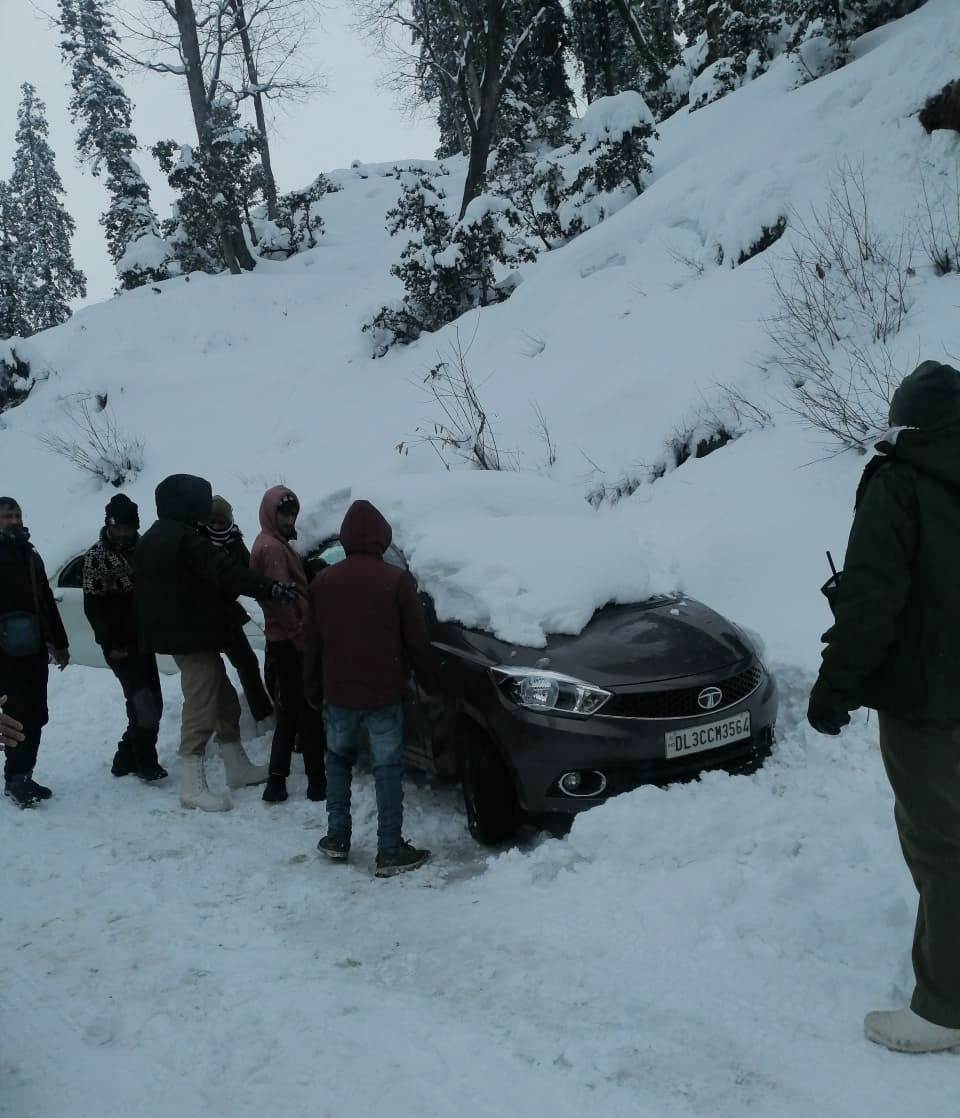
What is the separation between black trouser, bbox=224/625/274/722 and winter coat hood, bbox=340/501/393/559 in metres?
1.59

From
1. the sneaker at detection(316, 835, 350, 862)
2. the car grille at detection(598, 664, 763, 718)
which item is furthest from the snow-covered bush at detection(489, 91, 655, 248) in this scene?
the sneaker at detection(316, 835, 350, 862)

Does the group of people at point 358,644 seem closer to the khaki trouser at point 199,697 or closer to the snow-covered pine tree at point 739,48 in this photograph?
the khaki trouser at point 199,697

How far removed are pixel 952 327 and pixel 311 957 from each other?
7377 mm

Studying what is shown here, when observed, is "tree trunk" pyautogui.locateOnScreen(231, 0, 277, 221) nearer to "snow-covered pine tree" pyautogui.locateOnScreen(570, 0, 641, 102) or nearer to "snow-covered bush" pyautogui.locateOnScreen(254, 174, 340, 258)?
"snow-covered bush" pyautogui.locateOnScreen(254, 174, 340, 258)

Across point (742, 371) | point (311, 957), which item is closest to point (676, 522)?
point (742, 371)

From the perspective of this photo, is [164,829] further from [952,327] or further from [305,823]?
[952,327]

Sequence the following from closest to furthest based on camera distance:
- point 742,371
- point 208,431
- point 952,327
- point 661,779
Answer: point 661,779
point 952,327
point 742,371
point 208,431

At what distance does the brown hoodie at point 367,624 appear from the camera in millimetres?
4387

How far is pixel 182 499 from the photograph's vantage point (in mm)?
5492

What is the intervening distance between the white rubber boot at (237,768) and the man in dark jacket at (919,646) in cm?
412

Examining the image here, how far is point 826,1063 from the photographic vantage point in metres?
2.68

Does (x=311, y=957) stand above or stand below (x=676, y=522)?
below

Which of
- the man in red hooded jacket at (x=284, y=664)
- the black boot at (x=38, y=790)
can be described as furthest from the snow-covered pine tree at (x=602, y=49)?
the black boot at (x=38, y=790)

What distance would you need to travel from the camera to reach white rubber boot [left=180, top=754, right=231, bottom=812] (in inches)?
215
